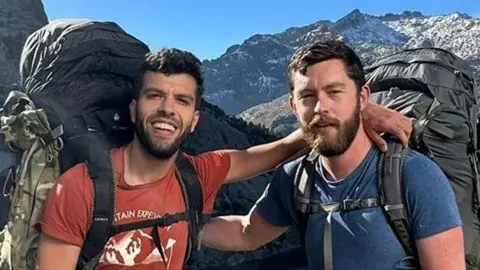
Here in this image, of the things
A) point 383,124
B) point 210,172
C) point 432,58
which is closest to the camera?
point 383,124

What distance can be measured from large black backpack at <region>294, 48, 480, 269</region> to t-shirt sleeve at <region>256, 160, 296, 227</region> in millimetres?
145

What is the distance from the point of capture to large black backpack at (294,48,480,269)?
405cm

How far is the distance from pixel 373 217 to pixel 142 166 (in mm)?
1702

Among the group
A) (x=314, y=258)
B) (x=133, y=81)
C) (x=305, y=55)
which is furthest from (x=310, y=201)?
(x=133, y=81)

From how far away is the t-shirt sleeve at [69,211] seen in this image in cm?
413

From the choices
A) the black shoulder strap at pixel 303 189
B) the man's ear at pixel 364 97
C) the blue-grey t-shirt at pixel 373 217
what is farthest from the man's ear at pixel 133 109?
the man's ear at pixel 364 97

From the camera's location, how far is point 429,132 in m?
4.59

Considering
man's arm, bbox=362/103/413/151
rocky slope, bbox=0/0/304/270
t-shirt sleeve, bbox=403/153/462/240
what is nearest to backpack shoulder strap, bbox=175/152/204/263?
man's arm, bbox=362/103/413/151

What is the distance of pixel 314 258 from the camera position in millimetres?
4449

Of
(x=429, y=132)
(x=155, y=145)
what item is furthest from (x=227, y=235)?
(x=429, y=132)

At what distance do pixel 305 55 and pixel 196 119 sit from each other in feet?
3.49

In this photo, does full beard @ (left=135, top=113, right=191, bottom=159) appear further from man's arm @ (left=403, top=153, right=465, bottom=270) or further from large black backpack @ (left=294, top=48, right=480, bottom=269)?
man's arm @ (left=403, top=153, right=465, bottom=270)

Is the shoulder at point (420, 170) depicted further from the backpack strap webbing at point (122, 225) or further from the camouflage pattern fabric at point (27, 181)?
the camouflage pattern fabric at point (27, 181)

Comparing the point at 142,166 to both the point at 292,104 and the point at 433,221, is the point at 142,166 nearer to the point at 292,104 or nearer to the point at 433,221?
the point at 292,104
